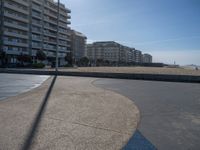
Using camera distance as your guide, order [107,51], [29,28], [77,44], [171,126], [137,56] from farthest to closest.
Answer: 1. [137,56]
2. [107,51]
3. [77,44]
4. [29,28]
5. [171,126]

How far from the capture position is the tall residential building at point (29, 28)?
5788cm

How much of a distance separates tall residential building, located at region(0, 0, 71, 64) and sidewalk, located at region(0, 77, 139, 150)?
55.1m

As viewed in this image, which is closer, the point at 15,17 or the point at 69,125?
the point at 69,125

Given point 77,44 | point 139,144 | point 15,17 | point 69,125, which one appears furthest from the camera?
point 77,44

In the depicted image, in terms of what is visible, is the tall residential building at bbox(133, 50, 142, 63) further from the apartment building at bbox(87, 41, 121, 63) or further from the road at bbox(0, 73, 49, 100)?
the road at bbox(0, 73, 49, 100)

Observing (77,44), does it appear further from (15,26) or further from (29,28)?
(15,26)

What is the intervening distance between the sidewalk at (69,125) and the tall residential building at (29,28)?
55117mm

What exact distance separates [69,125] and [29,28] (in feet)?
225

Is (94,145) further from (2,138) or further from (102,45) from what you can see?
(102,45)

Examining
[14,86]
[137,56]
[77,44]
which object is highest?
[77,44]

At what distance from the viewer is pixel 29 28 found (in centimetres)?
6788

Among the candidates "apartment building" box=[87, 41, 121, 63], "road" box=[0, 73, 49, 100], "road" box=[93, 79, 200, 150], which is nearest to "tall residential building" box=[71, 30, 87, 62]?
"apartment building" box=[87, 41, 121, 63]

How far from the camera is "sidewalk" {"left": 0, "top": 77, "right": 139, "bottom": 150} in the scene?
411 centimetres

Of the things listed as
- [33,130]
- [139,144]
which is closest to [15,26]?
[33,130]
